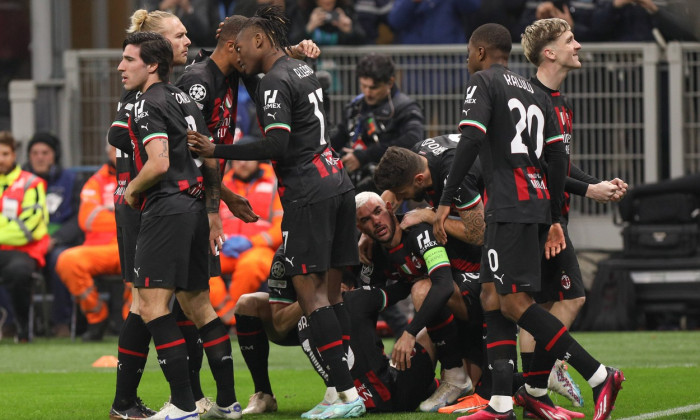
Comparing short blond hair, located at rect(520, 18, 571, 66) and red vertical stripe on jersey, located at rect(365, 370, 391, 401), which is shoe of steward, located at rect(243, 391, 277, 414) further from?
short blond hair, located at rect(520, 18, 571, 66)

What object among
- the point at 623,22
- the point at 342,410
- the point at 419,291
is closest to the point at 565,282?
the point at 419,291

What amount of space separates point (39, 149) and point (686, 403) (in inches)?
324

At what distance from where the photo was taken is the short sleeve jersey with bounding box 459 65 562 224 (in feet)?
19.8

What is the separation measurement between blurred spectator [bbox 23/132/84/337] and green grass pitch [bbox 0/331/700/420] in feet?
2.43

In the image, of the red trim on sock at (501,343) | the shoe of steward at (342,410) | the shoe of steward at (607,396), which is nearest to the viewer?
the shoe of steward at (607,396)

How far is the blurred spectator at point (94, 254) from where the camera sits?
1210 cm

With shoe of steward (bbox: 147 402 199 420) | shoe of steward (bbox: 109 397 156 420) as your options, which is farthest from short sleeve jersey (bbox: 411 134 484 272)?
shoe of steward (bbox: 109 397 156 420)

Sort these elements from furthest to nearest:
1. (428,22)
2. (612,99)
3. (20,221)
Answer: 1. (428,22)
2. (612,99)
3. (20,221)

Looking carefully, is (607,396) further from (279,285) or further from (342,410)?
(279,285)

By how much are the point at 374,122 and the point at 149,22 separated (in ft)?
12.5

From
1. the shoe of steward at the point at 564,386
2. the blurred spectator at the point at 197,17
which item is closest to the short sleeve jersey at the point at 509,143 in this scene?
the shoe of steward at the point at 564,386

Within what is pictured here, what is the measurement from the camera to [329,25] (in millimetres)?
13594

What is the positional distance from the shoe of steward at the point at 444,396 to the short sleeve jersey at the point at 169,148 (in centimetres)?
170

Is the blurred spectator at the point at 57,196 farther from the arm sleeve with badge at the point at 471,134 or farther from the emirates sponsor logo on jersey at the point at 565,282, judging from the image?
the arm sleeve with badge at the point at 471,134
